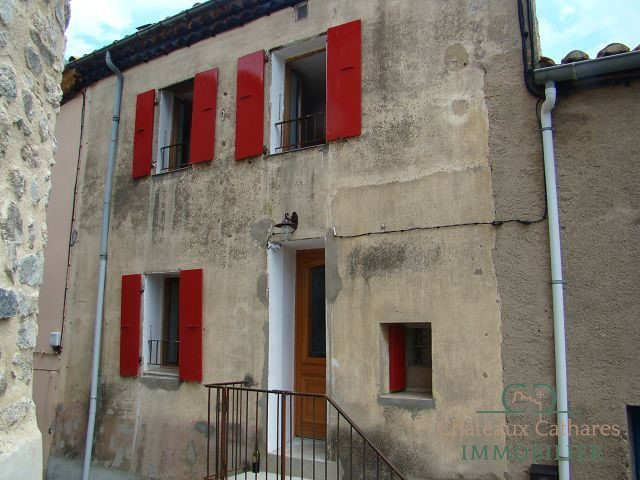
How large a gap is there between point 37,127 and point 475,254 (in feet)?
12.7

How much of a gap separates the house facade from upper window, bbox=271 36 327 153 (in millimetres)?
26

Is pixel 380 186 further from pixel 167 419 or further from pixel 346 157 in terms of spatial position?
pixel 167 419

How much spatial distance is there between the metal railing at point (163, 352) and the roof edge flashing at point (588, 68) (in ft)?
18.2

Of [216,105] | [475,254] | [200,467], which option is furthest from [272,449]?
[216,105]

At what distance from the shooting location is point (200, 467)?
6.80 metres

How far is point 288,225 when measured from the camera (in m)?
6.50

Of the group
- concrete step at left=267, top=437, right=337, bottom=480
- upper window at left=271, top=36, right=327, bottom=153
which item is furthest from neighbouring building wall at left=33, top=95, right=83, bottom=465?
concrete step at left=267, top=437, right=337, bottom=480

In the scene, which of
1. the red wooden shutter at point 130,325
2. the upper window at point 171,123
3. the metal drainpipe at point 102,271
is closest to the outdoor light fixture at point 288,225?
the upper window at point 171,123

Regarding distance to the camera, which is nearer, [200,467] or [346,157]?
[346,157]

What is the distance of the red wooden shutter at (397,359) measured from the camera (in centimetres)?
585

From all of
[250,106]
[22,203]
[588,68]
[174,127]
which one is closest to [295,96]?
[250,106]

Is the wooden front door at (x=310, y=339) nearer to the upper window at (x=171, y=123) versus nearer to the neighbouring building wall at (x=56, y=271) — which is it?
the upper window at (x=171, y=123)

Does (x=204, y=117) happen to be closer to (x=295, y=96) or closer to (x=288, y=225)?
(x=295, y=96)

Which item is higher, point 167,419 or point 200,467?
point 167,419
